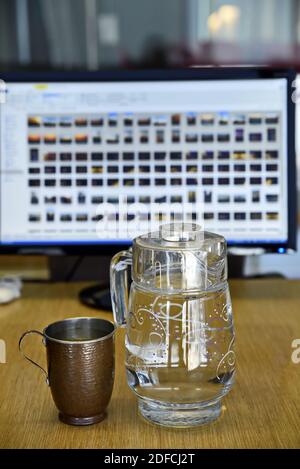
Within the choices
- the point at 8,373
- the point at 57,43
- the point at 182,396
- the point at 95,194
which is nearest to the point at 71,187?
the point at 95,194

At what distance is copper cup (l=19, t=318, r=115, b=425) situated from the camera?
712mm

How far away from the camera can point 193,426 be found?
73 cm

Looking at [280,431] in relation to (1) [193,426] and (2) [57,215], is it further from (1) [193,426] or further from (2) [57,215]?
(2) [57,215]

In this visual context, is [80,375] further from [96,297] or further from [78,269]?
[78,269]

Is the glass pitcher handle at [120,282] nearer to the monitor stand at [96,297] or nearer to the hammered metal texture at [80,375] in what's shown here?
the hammered metal texture at [80,375]

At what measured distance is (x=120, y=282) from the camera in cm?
80

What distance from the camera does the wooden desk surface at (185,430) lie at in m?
0.71

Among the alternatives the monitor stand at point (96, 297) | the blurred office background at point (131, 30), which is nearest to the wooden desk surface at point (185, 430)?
the monitor stand at point (96, 297)

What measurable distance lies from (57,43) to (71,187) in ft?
6.23

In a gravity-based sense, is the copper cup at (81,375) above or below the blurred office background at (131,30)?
below

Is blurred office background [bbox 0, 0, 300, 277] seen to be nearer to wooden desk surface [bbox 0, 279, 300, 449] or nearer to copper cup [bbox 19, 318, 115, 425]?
wooden desk surface [bbox 0, 279, 300, 449]

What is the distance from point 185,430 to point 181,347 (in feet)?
0.29

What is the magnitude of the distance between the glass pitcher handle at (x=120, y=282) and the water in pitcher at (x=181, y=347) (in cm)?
6

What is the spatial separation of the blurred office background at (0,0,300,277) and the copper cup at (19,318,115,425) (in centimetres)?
234
